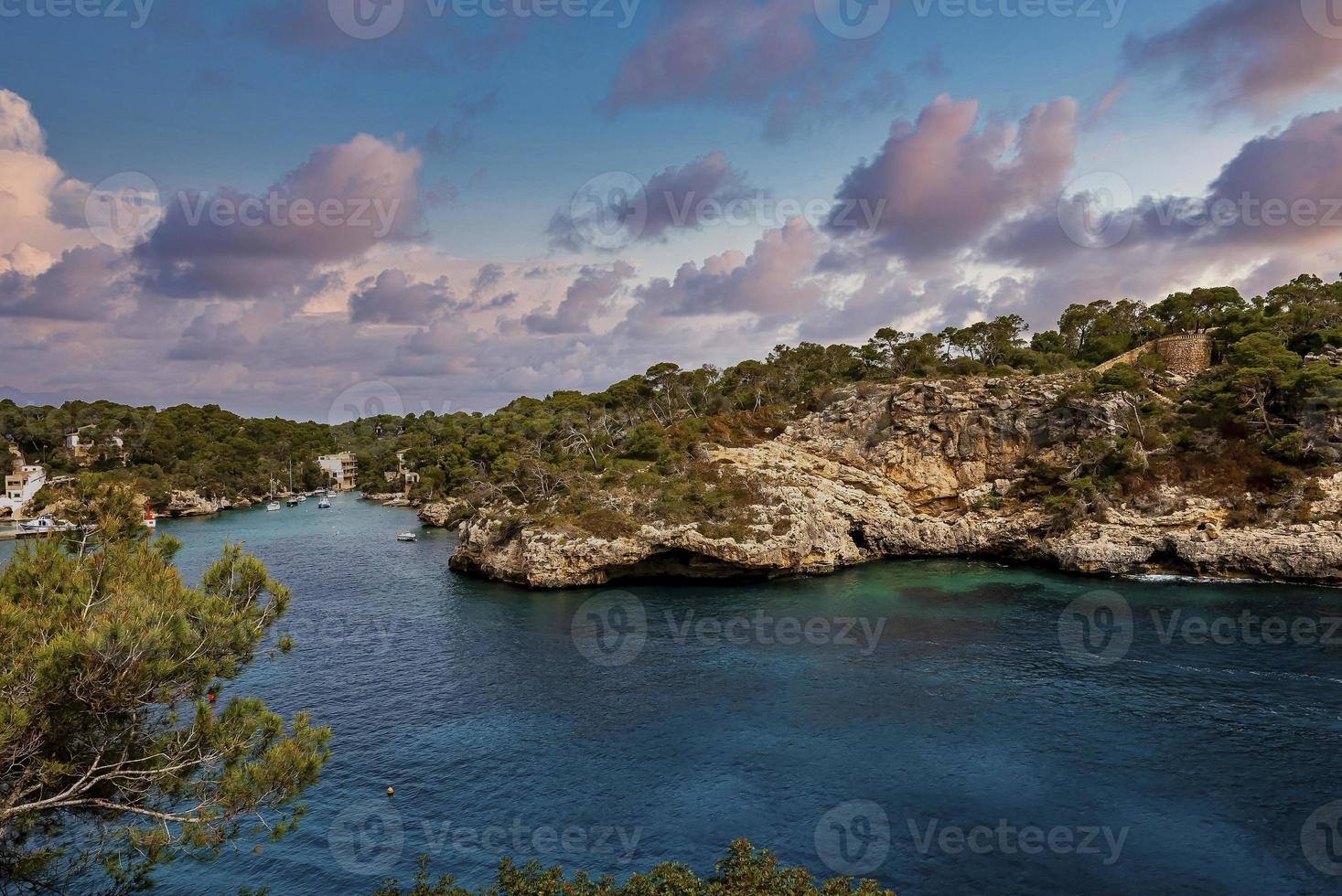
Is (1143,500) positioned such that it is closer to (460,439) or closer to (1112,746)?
(1112,746)

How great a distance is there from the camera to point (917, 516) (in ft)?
232

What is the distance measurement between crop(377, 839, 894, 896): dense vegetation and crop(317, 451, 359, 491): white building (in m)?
172

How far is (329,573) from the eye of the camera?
68938 millimetres

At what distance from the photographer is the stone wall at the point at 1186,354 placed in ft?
258

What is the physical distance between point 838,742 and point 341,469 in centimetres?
17575

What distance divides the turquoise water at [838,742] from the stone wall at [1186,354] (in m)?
36.8

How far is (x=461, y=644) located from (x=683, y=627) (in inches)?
566

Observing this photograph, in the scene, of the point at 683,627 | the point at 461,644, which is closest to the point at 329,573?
the point at 461,644
